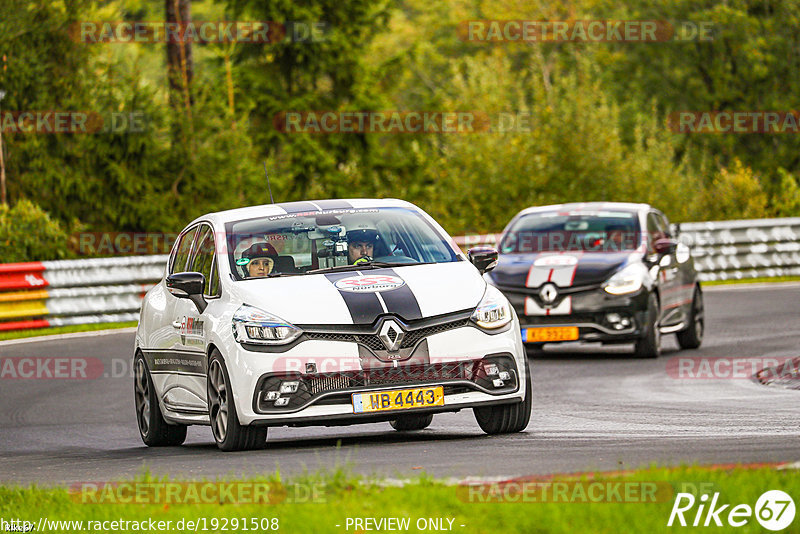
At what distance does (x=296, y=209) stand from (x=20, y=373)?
758 cm

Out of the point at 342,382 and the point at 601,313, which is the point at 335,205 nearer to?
the point at 342,382

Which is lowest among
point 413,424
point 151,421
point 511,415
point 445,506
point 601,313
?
point 601,313

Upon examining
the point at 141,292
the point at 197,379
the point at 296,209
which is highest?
the point at 296,209

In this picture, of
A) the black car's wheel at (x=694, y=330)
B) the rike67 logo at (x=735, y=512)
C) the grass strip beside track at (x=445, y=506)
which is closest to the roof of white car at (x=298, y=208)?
the grass strip beside track at (x=445, y=506)

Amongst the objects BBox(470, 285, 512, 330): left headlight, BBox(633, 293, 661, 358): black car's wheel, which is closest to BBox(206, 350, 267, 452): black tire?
BBox(470, 285, 512, 330): left headlight

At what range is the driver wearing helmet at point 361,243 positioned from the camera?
10.7 m

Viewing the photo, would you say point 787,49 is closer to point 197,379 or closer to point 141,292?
point 141,292

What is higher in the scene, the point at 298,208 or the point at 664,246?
the point at 298,208

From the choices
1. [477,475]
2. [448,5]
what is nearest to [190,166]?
[477,475]

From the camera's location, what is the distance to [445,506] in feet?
21.4

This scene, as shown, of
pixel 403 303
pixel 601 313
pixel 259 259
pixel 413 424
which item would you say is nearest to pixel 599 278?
pixel 601 313

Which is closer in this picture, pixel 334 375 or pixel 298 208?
pixel 334 375

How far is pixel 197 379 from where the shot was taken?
10.7m

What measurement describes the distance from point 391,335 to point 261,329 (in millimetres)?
832
